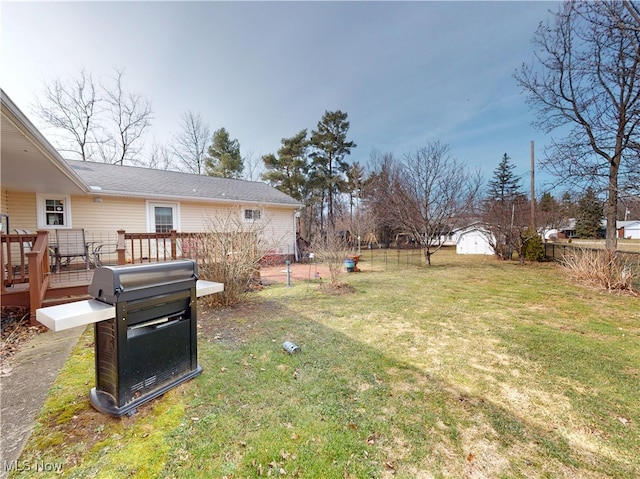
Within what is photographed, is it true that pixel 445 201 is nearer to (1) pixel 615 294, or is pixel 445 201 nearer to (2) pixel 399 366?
(1) pixel 615 294

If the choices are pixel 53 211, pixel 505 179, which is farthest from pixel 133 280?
pixel 505 179

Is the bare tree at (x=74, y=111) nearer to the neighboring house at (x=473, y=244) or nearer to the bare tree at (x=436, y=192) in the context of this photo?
the bare tree at (x=436, y=192)

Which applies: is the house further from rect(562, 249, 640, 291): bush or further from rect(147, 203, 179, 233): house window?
rect(562, 249, 640, 291): bush

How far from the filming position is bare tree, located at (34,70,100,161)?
15.3 metres

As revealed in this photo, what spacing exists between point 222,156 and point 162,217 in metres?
12.1

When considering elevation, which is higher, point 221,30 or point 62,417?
point 221,30

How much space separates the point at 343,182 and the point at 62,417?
22449 mm

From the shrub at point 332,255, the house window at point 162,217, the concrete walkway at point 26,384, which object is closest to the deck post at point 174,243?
the concrete walkway at point 26,384

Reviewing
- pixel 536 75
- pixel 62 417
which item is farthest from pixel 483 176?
pixel 62 417

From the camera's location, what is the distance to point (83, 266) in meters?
7.91

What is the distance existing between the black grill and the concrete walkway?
464 mm

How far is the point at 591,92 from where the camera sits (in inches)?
352

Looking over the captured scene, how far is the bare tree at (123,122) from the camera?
56.7ft

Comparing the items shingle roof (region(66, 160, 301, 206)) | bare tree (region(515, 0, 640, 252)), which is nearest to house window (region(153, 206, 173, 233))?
shingle roof (region(66, 160, 301, 206))
